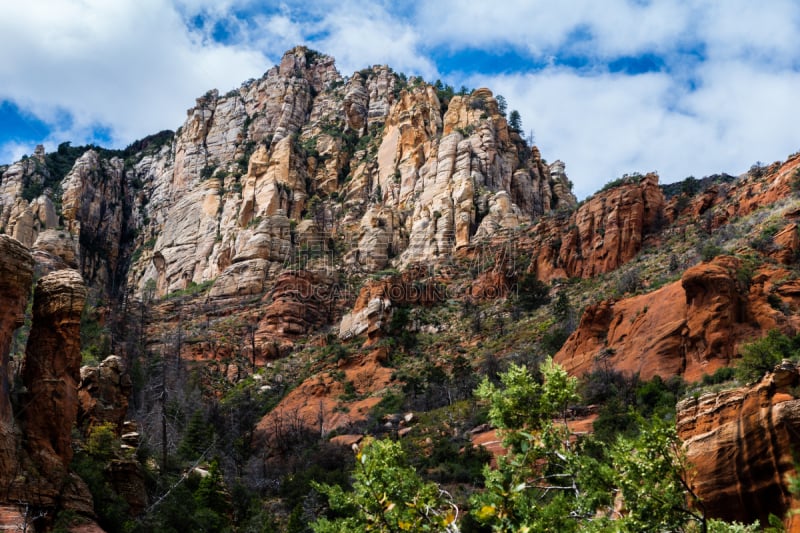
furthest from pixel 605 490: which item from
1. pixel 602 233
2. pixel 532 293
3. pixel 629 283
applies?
pixel 602 233

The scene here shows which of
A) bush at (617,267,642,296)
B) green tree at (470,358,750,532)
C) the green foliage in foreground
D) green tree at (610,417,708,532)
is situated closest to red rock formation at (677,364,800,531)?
the green foliage in foreground

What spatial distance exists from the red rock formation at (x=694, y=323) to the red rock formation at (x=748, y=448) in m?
19.1

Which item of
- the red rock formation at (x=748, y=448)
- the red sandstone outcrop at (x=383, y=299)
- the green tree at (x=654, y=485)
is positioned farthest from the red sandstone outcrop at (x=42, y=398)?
the red sandstone outcrop at (x=383, y=299)

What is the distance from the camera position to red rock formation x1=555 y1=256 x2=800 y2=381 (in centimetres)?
3072

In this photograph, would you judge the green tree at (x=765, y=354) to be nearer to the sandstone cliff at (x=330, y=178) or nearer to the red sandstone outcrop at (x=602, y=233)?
the red sandstone outcrop at (x=602, y=233)

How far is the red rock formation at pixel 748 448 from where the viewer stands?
11.5 meters

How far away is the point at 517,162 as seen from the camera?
290 ft

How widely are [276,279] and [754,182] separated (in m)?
48.5

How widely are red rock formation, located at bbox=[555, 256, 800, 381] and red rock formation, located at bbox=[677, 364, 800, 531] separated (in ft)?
62.5

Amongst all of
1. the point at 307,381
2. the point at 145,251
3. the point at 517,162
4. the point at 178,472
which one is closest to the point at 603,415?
the point at 178,472

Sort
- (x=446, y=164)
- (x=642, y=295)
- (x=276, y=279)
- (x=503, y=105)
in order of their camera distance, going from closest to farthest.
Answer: (x=642, y=295) → (x=276, y=279) → (x=446, y=164) → (x=503, y=105)

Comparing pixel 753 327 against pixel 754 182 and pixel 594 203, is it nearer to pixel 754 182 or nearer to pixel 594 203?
pixel 754 182

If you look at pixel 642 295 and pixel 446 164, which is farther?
pixel 446 164

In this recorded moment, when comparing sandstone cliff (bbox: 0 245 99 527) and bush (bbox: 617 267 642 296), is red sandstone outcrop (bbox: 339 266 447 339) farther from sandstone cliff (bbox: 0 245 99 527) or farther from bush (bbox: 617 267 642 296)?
sandstone cliff (bbox: 0 245 99 527)
